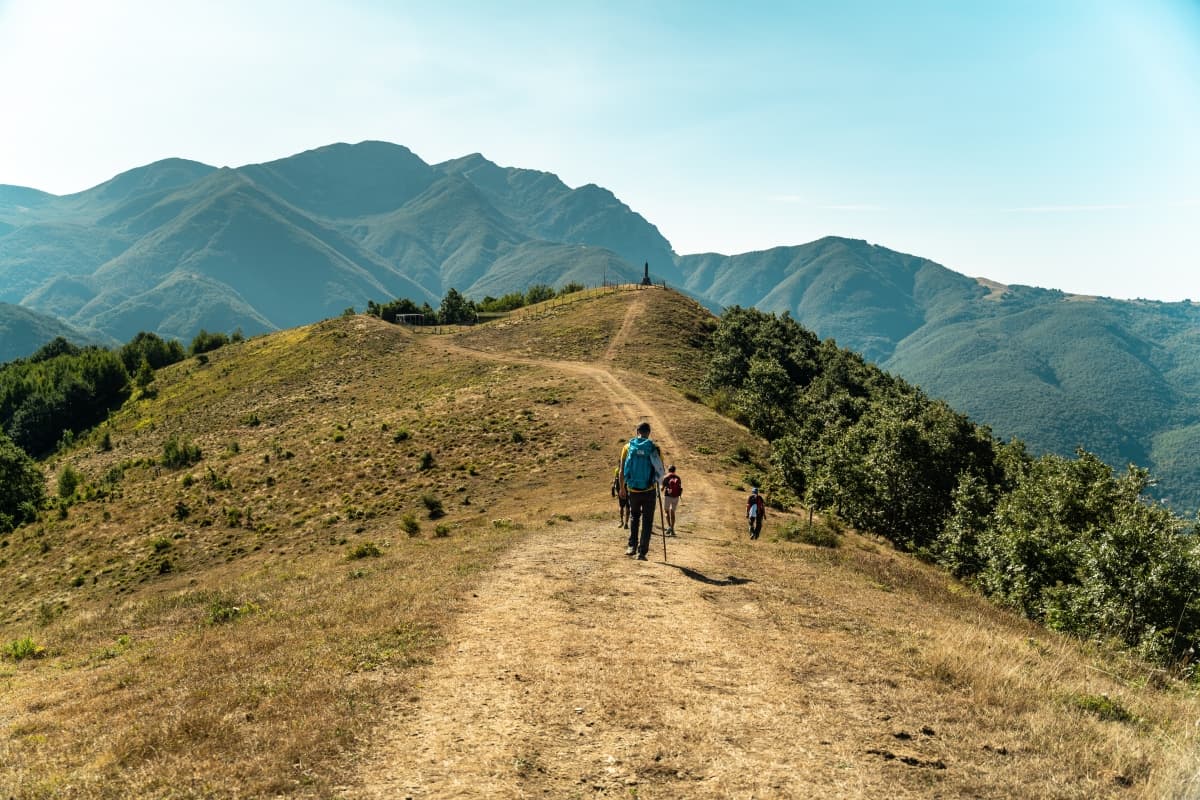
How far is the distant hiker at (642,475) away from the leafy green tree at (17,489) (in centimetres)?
6091

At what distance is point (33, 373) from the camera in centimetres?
11156

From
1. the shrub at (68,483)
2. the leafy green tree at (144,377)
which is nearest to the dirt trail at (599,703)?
the shrub at (68,483)

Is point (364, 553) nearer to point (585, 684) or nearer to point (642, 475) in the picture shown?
point (642, 475)

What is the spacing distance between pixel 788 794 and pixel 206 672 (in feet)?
30.6

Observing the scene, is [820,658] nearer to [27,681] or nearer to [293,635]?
[293,635]

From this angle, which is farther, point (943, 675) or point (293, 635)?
point (293, 635)

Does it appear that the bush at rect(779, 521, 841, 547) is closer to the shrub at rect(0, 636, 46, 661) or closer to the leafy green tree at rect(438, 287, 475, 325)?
the shrub at rect(0, 636, 46, 661)

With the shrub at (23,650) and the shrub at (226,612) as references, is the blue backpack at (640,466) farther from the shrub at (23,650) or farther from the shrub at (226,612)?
the shrub at (23,650)

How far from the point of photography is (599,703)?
843 centimetres

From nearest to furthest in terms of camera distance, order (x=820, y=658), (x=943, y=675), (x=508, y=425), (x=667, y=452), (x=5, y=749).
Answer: (x=5, y=749)
(x=943, y=675)
(x=820, y=658)
(x=667, y=452)
(x=508, y=425)

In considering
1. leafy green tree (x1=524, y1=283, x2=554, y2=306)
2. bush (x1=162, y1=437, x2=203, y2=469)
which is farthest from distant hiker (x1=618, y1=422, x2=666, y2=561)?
leafy green tree (x1=524, y1=283, x2=554, y2=306)

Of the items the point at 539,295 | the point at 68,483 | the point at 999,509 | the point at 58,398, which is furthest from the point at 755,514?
the point at 539,295

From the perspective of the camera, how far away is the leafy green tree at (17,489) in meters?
53.7

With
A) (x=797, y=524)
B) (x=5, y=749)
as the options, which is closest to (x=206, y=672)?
(x=5, y=749)
